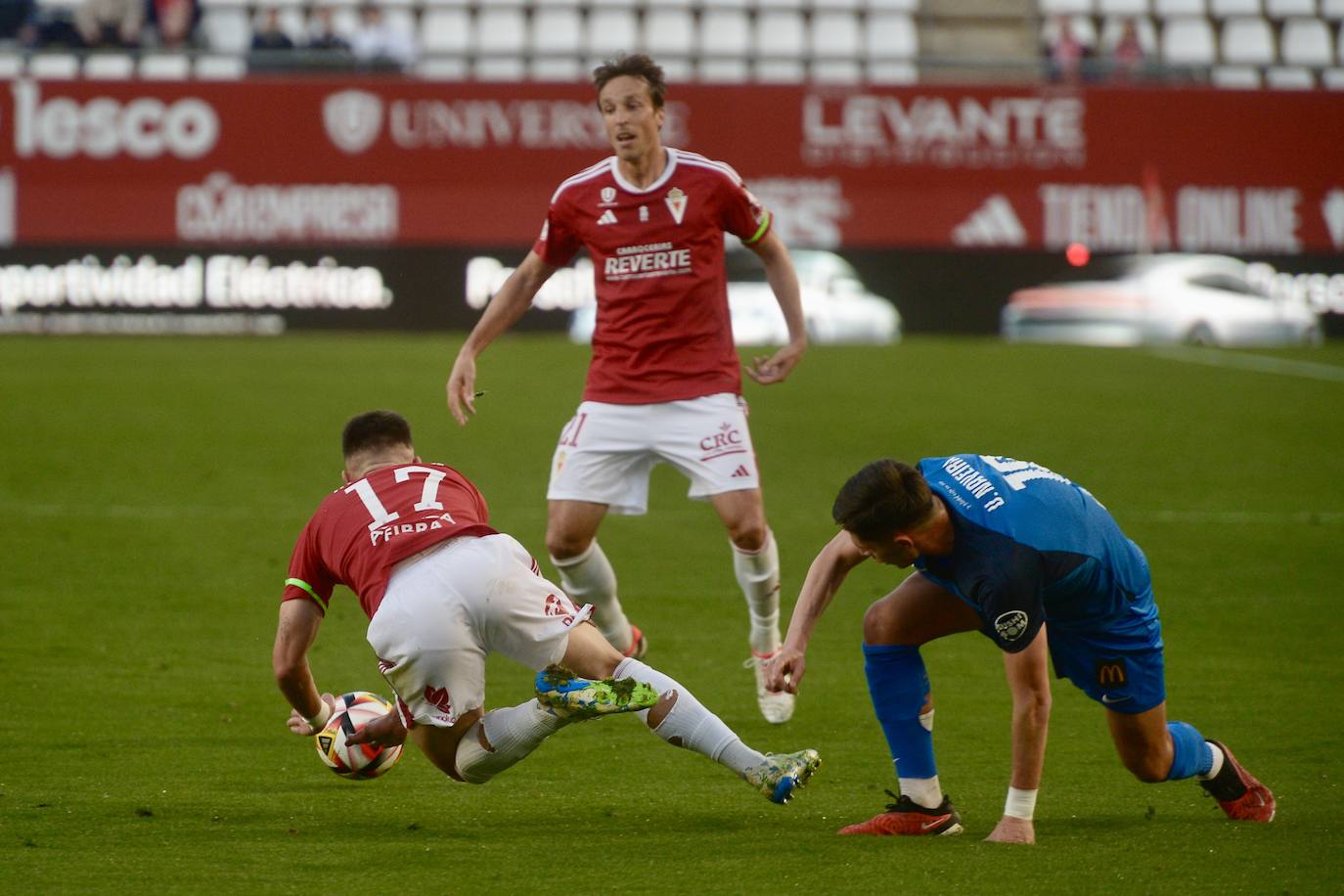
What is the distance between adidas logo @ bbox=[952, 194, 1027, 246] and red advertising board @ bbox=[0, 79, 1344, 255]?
23mm

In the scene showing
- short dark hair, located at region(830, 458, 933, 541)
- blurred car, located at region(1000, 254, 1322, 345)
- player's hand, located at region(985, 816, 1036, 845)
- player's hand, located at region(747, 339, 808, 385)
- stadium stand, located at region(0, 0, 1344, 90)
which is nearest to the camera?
short dark hair, located at region(830, 458, 933, 541)

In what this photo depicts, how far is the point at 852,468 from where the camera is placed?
12.6 m

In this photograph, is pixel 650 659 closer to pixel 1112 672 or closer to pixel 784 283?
pixel 784 283

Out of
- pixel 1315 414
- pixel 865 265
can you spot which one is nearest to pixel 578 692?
pixel 1315 414

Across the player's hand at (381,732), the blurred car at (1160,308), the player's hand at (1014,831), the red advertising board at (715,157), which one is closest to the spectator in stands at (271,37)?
the red advertising board at (715,157)

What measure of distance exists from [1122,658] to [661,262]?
2431mm

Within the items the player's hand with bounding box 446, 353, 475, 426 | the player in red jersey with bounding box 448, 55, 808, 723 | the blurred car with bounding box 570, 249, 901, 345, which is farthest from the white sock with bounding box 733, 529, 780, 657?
the blurred car with bounding box 570, 249, 901, 345

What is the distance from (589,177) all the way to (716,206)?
1.56ft

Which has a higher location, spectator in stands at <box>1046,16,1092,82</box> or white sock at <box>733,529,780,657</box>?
spectator in stands at <box>1046,16,1092,82</box>

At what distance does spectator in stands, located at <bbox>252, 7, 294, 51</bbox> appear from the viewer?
22922 millimetres

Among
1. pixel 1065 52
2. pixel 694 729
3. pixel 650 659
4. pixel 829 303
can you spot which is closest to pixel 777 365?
pixel 650 659

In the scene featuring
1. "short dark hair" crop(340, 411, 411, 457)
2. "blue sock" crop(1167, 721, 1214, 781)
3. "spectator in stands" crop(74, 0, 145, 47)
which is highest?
"spectator in stands" crop(74, 0, 145, 47)

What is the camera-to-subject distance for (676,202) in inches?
258

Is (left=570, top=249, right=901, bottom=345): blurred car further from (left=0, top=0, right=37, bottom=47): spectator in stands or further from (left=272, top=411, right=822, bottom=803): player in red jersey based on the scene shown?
(left=272, top=411, right=822, bottom=803): player in red jersey
